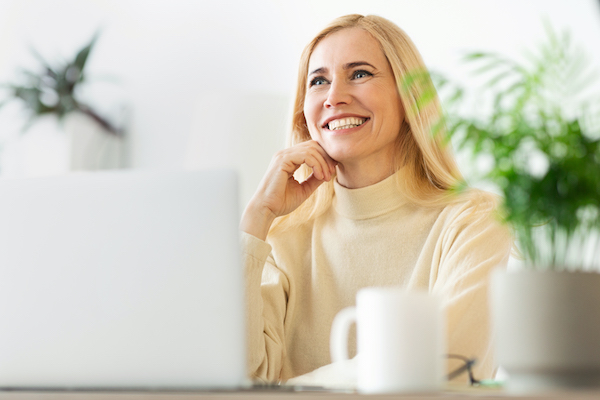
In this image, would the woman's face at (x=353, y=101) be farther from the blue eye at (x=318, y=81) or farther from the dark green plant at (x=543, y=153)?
the dark green plant at (x=543, y=153)

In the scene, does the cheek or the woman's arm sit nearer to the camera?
the woman's arm

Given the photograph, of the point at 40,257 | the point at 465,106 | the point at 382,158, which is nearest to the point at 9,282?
the point at 40,257

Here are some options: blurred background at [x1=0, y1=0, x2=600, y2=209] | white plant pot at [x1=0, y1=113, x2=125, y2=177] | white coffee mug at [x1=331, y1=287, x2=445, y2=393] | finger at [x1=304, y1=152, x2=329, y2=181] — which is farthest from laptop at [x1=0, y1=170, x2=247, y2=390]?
white plant pot at [x1=0, y1=113, x2=125, y2=177]

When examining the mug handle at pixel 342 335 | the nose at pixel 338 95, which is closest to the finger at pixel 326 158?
the nose at pixel 338 95

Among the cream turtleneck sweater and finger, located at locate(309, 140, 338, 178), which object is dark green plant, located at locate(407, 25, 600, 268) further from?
finger, located at locate(309, 140, 338, 178)

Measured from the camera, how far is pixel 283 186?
1.66m

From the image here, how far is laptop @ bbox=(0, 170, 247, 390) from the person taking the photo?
810mm

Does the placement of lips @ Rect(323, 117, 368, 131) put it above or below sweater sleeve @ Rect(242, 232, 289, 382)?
above

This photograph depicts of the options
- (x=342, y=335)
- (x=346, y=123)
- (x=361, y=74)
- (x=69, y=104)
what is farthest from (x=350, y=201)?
(x=69, y=104)

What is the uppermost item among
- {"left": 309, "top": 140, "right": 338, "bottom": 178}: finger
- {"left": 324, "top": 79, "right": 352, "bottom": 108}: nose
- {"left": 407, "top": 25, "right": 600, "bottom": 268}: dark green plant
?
{"left": 324, "top": 79, "right": 352, "bottom": 108}: nose

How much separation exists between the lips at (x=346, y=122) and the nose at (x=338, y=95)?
1.7 inches

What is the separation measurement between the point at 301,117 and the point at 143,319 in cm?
129

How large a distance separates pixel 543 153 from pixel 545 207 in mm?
63

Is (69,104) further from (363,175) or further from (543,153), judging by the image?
(543,153)
